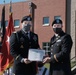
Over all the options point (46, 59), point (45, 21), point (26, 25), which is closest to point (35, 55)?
point (46, 59)

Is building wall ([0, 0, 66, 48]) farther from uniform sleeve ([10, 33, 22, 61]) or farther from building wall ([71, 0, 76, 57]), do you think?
uniform sleeve ([10, 33, 22, 61])

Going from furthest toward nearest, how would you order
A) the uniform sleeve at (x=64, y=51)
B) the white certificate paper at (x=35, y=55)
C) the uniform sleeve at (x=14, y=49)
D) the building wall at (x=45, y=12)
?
the building wall at (x=45, y=12)
the uniform sleeve at (x=64, y=51)
the uniform sleeve at (x=14, y=49)
the white certificate paper at (x=35, y=55)

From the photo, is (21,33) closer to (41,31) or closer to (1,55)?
(1,55)

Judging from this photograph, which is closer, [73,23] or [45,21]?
[73,23]

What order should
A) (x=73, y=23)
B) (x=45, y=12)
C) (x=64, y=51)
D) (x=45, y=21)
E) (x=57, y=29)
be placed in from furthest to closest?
(x=45, y=21) < (x=45, y=12) < (x=73, y=23) < (x=57, y=29) < (x=64, y=51)

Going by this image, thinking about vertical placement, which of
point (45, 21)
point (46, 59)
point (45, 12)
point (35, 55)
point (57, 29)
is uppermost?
point (45, 12)

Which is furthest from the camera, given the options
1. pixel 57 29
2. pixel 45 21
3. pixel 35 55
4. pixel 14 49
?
pixel 45 21

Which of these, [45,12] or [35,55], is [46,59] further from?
[45,12]

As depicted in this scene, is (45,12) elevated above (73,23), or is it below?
above

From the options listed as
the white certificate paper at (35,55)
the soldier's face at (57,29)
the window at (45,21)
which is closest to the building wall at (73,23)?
the window at (45,21)

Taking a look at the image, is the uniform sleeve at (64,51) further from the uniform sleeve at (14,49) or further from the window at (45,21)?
the window at (45,21)

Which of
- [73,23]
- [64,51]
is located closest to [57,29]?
[64,51]

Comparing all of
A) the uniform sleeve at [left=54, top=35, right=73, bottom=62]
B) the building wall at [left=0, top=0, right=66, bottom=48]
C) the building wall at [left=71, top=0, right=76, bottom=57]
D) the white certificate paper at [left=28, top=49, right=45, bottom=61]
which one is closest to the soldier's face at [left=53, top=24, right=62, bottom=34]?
the uniform sleeve at [left=54, top=35, right=73, bottom=62]

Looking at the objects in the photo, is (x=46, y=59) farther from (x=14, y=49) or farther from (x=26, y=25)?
(x=26, y=25)
